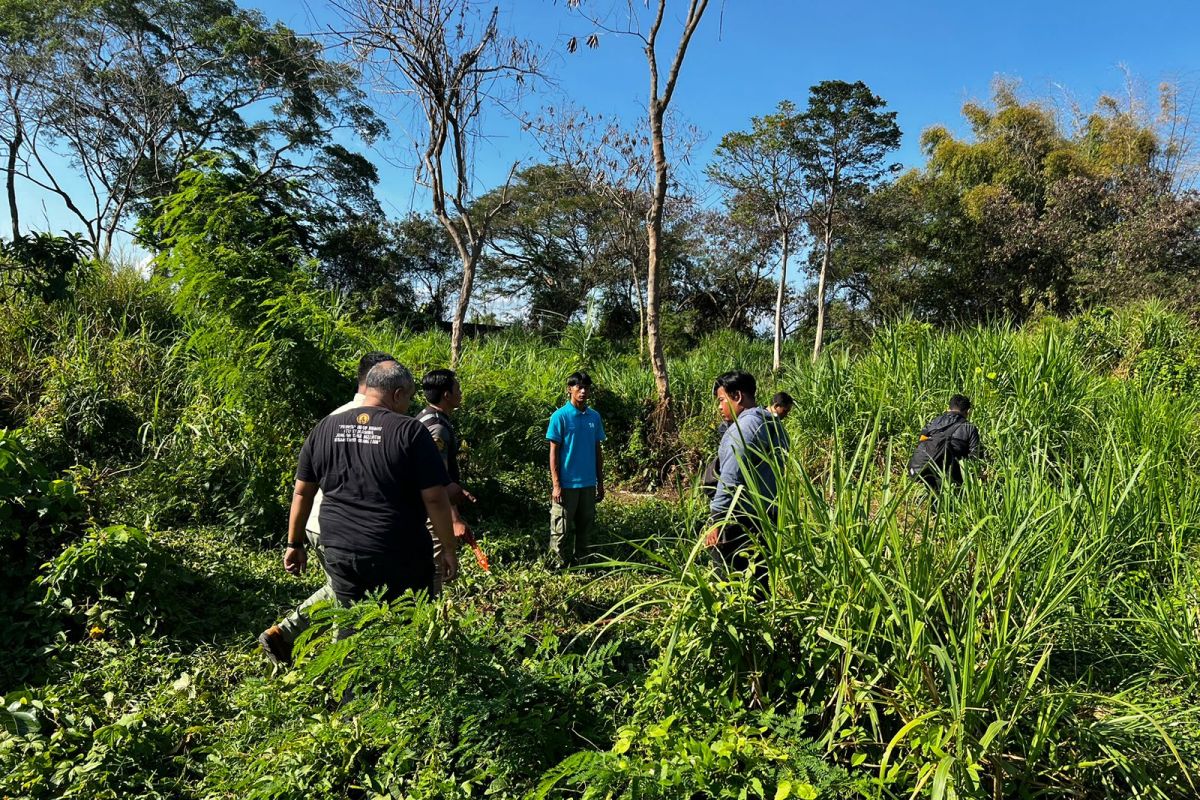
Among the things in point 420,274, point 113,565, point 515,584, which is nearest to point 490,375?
point 515,584

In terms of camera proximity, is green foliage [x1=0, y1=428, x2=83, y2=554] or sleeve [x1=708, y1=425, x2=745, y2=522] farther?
green foliage [x1=0, y1=428, x2=83, y2=554]

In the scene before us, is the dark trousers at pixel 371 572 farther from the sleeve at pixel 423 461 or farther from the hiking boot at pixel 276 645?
the hiking boot at pixel 276 645

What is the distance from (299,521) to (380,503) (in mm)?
591

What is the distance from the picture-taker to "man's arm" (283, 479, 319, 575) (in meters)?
2.94

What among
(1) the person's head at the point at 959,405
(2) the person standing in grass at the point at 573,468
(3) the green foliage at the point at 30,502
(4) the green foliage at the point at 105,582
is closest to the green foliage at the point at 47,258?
(3) the green foliage at the point at 30,502

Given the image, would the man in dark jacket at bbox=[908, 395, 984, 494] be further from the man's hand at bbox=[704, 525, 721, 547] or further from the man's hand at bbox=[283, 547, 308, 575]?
the man's hand at bbox=[283, 547, 308, 575]

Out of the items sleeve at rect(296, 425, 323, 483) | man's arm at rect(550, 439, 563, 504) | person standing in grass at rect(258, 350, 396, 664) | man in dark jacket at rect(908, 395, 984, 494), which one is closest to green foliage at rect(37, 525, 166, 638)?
person standing in grass at rect(258, 350, 396, 664)

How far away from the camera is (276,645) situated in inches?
123

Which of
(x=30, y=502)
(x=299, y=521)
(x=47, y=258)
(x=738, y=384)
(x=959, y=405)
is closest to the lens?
(x=299, y=521)

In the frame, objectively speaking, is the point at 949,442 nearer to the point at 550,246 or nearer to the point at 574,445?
the point at 574,445

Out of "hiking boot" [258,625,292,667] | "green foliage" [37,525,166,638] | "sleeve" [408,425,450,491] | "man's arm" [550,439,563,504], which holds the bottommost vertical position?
"hiking boot" [258,625,292,667]

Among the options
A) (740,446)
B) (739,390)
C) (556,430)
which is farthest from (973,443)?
(556,430)

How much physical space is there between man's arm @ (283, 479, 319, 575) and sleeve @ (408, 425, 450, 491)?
58cm

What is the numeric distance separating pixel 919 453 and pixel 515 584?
327cm
